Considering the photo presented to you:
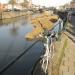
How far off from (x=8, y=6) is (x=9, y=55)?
98.9 metres

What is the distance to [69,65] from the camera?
1333cm

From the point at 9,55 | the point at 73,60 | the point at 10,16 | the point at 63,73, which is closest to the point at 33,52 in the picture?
the point at 9,55

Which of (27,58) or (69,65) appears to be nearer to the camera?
(69,65)

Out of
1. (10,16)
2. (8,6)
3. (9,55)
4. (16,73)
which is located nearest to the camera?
(16,73)

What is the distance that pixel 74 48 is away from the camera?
1873 centimetres

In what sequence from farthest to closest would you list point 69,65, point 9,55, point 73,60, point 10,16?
point 10,16, point 9,55, point 73,60, point 69,65

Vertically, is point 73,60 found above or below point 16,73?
above

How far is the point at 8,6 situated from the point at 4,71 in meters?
104

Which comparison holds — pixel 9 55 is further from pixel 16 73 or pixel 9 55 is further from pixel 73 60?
pixel 73 60

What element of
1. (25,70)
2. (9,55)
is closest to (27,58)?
(9,55)

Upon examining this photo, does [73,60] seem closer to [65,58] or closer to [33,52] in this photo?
[65,58]

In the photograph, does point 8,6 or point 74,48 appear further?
point 8,6

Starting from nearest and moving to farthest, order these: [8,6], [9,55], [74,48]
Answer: [74,48]
[9,55]
[8,6]

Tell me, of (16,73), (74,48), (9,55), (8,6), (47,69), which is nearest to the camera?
(47,69)
